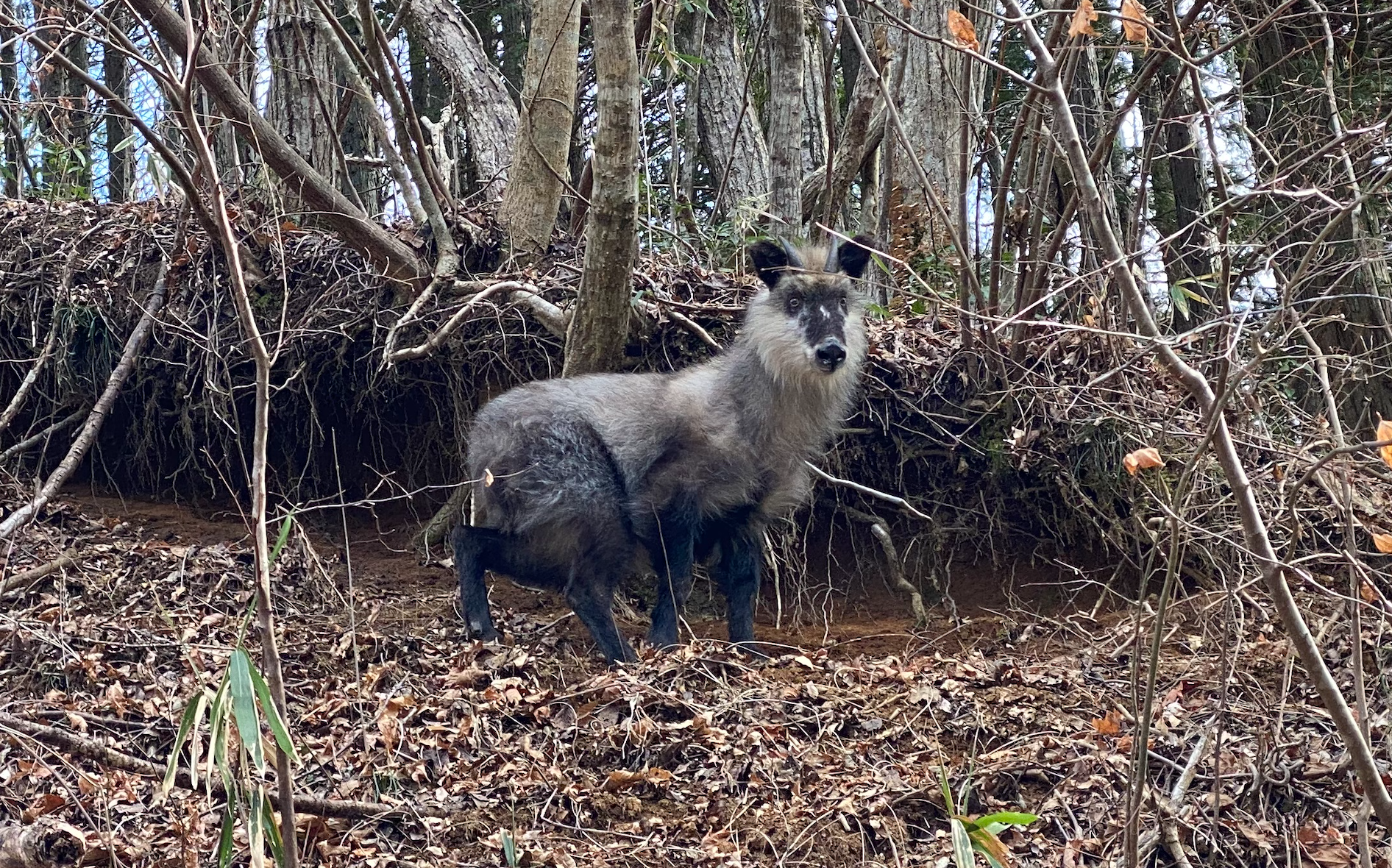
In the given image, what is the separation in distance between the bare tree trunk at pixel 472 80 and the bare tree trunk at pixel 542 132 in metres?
1.15

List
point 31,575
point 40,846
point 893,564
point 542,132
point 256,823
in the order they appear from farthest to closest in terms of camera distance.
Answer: point 542,132
point 893,564
point 31,575
point 40,846
point 256,823

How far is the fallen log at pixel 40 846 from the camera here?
354 cm

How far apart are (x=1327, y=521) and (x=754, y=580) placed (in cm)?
259

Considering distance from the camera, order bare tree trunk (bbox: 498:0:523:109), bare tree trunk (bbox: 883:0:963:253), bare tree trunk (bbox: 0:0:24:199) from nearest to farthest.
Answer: bare tree trunk (bbox: 0:0:24:199) → bare tree trunk (bbox: 883:0:963:253) → bare tree trunk (bbox: 498:0:523:109)

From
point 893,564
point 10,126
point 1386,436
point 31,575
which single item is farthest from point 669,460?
point 10,126

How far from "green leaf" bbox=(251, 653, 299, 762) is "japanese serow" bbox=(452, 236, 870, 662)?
104 inches

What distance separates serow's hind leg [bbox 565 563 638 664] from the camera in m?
5.41

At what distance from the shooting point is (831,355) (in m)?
5.45

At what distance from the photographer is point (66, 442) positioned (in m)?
7.03

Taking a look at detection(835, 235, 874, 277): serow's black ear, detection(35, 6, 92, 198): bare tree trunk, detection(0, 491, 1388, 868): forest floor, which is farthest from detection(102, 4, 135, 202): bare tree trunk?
detection(835, 235, 874, 277): serow's black ear

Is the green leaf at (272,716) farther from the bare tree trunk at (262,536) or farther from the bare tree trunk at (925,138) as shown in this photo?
the bare tree trunk at (925,138)

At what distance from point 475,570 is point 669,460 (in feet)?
3.30

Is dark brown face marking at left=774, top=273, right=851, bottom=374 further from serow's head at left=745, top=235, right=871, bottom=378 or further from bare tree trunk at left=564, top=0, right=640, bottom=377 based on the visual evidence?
bare tree trunk at left=564, top=0, right=640, bottom=377

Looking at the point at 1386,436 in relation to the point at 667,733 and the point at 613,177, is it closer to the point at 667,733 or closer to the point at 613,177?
the point at 667,733
